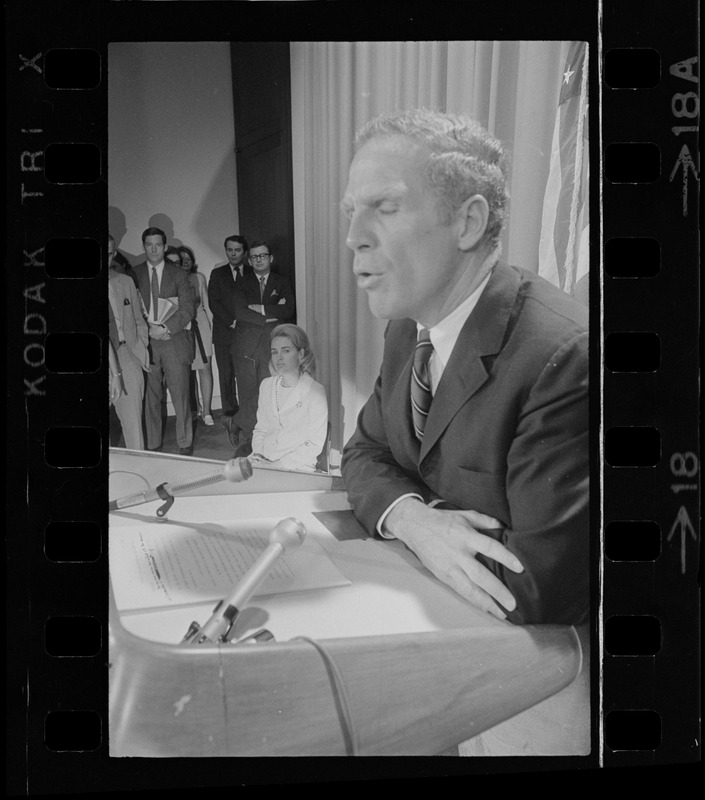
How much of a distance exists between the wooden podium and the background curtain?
229 mm

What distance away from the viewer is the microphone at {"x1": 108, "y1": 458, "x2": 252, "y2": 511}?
122cm

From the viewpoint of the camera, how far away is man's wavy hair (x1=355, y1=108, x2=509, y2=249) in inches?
46.3

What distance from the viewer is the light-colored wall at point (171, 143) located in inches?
47.3

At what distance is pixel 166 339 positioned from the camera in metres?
1.23

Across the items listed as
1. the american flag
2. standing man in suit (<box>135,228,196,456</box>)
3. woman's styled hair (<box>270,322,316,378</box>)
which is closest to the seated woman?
woman's styled hair (<box>270,322,316,378</box>)

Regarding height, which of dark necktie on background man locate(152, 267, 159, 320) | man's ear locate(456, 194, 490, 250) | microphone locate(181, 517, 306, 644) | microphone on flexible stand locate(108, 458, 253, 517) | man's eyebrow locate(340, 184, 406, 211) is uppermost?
man's eyebrow locate(340, 184, 406, 211)

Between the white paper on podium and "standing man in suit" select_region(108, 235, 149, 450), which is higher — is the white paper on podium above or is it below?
below

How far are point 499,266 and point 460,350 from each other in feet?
0.39

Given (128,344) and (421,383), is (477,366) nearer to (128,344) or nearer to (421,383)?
(421,383)

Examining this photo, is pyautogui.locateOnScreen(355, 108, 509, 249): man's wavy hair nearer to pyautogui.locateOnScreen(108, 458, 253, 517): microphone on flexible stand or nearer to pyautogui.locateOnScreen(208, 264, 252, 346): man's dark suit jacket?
pyautogui.locateOnScreen(208, 264, 252, 346): man's dark suit jacket
